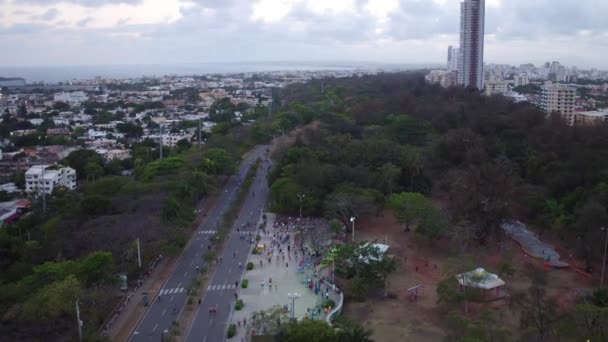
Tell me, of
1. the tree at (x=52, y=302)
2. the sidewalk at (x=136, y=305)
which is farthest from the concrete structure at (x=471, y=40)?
the tree at (x=52, y=302)

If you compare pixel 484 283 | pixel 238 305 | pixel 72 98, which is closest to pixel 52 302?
pixel 238 305

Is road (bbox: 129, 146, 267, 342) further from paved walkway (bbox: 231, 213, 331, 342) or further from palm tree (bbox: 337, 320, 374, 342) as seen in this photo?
palm tree (bbox: 337, 320, 374, 342)

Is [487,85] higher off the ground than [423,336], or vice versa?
[487,85]

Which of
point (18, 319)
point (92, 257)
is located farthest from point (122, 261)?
point (18, 319)

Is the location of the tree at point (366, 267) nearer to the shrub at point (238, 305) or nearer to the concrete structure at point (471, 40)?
the shrub at point (238, 305)

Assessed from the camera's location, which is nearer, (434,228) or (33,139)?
(434,228)

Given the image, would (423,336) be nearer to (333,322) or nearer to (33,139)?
(333,322)

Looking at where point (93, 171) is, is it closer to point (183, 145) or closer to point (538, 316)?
point (183, 145)
